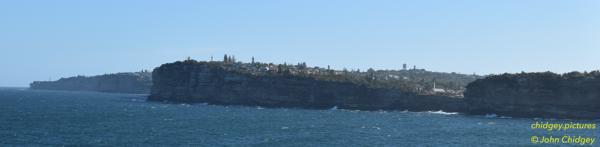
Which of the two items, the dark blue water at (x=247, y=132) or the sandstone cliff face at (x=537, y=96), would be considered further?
the sandstone cliff face at (x=537, y=96)

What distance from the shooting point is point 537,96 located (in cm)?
16112

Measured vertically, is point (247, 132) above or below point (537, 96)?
below

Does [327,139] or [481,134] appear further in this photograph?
[481,134]

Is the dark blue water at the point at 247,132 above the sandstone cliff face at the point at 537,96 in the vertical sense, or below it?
below

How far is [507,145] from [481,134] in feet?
51.7

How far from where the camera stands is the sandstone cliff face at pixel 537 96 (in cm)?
15362

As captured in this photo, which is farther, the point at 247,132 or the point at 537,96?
the point at 537,96

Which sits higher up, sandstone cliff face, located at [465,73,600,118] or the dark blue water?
sandstone cliff face, located at [465,73,600,118]

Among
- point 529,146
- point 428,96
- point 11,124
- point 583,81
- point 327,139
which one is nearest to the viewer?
point 529,146

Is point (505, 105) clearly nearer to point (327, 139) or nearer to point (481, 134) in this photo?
point (481, 134)

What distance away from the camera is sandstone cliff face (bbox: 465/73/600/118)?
504ft

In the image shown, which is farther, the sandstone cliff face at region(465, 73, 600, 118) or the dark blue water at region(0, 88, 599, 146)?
the sandstone cliff face at region(465, 73, 600, 118)

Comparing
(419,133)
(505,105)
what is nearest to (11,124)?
(419,133)

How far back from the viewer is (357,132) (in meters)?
108
